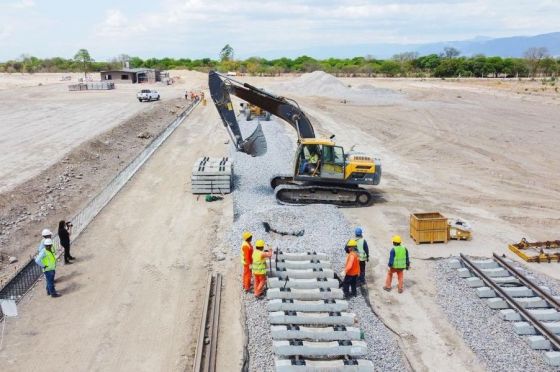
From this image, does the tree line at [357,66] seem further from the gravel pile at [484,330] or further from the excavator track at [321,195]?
the gravel pile at [484,330]

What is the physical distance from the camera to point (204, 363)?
30.9ft

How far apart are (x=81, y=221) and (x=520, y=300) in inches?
521

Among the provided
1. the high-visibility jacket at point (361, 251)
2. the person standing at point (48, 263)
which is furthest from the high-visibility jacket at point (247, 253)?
the person standing at point (48, 263)

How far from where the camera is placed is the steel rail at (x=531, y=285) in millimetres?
11312

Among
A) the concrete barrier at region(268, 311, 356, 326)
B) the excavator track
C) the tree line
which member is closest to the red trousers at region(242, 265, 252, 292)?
the concrete barrier at region(268, 311, 356, 326)

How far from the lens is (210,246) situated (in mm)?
15062

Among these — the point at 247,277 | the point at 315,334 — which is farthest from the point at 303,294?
the point at 315,334

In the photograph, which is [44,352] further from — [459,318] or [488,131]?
[488,131]

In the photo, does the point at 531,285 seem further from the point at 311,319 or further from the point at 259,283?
the point at 259,283

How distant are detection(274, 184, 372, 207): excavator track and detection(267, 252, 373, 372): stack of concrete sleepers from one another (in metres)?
5.73

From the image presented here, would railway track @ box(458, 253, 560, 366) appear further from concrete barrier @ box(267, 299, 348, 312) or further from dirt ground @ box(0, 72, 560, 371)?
concrete barrier @ box(267, 299, 348, 312)

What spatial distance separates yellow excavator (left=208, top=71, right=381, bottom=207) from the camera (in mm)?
18500

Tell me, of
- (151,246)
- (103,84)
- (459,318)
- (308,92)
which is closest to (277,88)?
(308,92)

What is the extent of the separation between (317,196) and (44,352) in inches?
443
